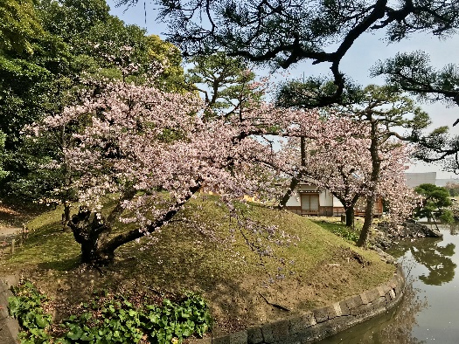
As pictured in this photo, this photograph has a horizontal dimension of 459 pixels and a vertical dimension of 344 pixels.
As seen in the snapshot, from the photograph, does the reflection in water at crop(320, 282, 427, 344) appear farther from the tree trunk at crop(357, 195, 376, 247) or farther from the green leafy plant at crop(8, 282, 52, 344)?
the green leafy plant at crop(8, 282, 52, 344)

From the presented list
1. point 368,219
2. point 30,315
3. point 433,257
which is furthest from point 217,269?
point 433,257

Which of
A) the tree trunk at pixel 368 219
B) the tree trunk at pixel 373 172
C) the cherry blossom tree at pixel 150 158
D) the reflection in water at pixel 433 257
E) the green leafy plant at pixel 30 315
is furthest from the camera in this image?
the reflection in water at pixel 433 257

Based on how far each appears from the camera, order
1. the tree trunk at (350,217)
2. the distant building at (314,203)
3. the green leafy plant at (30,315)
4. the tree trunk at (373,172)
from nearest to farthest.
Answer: the green leafy plant at (30,315) → the tree trunk at (373,172) → the tree trunk at (350,217) → the distant building at (314,203)

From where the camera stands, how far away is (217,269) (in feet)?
27.1

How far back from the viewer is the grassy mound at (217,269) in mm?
6734

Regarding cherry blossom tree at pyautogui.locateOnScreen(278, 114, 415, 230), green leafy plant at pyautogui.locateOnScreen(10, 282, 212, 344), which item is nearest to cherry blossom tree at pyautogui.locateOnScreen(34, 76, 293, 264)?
green leafy plant at pyautogui.locateOnScreen(10, 282, 212, 344)

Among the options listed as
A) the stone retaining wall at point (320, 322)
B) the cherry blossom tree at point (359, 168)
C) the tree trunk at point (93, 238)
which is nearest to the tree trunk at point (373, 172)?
the cherry blossom tree at point (359, 168)

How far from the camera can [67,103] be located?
9617 millimetres

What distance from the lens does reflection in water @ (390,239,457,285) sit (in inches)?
542

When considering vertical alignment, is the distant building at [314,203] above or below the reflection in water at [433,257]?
above

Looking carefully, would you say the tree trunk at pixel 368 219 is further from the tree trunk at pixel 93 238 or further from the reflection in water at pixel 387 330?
the tree trunk at pixel 93 238

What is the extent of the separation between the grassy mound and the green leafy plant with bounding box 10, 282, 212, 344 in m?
0.34

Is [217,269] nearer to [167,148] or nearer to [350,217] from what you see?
[167,148]

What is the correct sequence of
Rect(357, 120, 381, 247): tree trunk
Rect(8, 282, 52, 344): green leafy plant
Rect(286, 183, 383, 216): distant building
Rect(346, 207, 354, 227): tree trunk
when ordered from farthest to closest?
Rect(286, 183, 383, 216): distant building
Rect(346, 207, 354, 227): tree trunk
Rect(357, 120, 381, 247): tree trunk
Rect(8, 282, 52, 344): green leafy plant
